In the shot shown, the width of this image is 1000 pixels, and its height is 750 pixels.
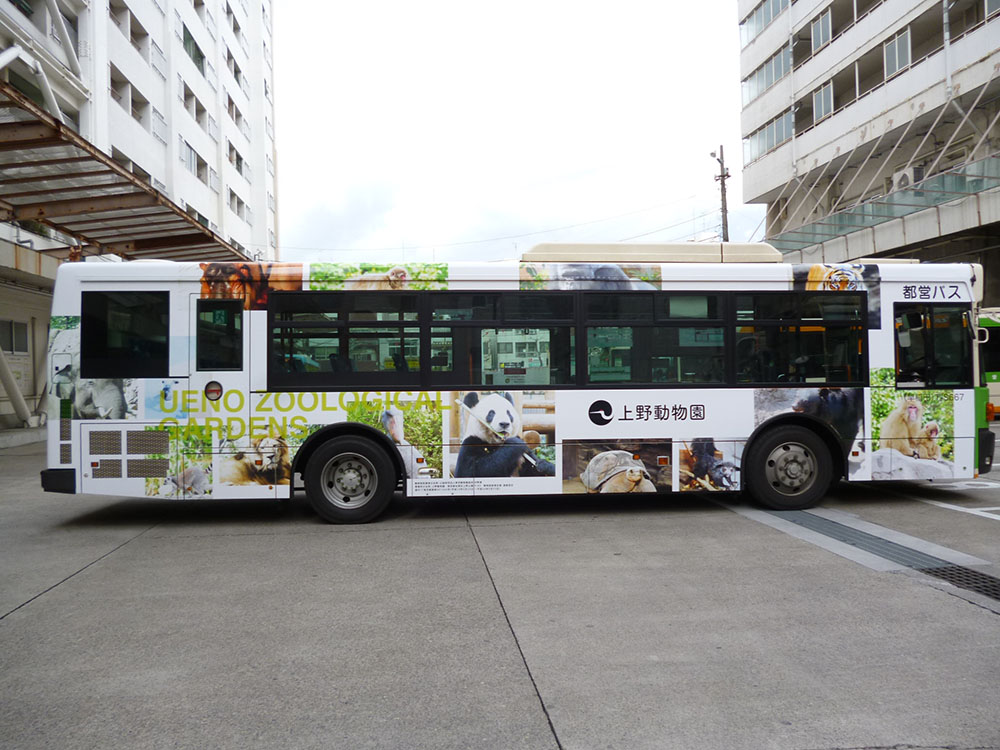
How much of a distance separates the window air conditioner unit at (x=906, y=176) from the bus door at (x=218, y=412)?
78.3ft

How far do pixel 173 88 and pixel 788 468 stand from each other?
101ft

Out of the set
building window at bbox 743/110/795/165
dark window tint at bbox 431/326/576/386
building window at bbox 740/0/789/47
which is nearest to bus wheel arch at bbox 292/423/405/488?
dark window tint at bbox 431/326/576/386

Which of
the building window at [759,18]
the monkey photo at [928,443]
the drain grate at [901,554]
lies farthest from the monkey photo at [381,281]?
the building window at [759,18]

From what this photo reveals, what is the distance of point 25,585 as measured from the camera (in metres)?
5.98

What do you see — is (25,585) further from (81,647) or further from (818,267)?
(818,267)

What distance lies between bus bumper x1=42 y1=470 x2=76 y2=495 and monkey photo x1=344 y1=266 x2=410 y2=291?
3.35 m

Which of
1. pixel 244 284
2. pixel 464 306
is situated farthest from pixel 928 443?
pixel 244 284

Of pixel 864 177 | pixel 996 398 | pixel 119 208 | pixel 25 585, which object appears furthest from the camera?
pixel 864 177

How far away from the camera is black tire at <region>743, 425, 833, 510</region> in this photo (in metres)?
8.49

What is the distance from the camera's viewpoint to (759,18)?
3500 centimetres

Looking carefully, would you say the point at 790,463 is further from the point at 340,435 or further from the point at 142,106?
the point at 142,106

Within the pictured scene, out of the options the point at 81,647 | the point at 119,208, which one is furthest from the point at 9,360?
the point at 81,647

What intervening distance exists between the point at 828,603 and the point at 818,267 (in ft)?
15.1

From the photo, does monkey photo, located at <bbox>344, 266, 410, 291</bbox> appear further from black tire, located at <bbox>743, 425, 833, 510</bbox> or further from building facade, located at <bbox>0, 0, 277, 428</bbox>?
building facade, located at <bbox>0, 0, 277, 428</bbox>
